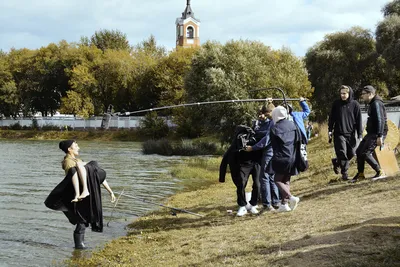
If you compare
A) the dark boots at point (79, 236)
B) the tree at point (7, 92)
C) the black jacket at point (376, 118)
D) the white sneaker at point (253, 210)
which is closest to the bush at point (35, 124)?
the tree at point (7, 92)

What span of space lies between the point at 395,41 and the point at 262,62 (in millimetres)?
15359

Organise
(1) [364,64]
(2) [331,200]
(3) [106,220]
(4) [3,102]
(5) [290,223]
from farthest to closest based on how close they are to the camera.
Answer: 1. (4) [3,102]
2. (1) [364,64]
3. (3) [106,220]
4. (2) [331,200]
5. (5) [290,223]

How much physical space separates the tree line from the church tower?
10.7m

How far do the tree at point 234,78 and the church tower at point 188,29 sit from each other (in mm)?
66464

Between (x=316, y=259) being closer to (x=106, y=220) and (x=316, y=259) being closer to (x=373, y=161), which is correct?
(x=373, y=161)

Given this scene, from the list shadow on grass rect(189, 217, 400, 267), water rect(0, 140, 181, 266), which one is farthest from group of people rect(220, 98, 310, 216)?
water rect(0, 140, 181, 266)

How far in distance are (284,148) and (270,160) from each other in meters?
0.68

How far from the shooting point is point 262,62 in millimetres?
38219

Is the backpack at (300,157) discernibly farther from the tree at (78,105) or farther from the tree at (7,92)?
the tree at (7,92)

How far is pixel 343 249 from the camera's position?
6699 millimetres

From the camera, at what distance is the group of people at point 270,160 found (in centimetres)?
974

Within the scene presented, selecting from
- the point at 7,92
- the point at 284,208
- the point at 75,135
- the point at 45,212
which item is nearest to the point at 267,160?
the point at 284,208

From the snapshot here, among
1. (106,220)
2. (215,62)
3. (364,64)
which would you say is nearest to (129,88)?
(364,64)

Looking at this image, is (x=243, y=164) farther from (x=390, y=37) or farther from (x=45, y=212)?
(x=390, y=37)
